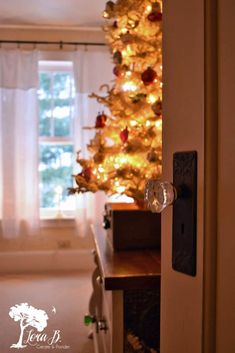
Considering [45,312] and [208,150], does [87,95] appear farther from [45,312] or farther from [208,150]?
[208,150]

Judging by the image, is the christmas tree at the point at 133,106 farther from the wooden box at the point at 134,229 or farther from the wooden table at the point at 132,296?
the wooden table at the point at 132,296

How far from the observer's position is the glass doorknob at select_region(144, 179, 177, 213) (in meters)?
0.56

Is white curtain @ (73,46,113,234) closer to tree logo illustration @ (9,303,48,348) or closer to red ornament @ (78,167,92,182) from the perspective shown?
tree logo illustration @ (9,303,48,348)

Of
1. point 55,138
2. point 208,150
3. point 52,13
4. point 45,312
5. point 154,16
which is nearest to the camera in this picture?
point 208,150

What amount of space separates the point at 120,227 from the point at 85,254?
2279mm

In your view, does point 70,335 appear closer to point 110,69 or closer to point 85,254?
point 85,254

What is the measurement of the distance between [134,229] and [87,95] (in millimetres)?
2322

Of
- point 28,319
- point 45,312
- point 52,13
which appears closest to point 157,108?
point 28,319

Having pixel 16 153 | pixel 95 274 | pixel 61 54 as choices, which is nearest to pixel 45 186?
pixel 16 153

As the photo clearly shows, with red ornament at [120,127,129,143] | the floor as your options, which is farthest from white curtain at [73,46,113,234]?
red ornament at [120,127,129,143]

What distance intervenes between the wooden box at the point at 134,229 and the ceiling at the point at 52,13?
2284 millimetres

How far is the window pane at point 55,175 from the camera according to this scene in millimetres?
3873

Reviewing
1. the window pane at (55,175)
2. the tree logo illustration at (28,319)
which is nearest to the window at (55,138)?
the window pane at (55,175)

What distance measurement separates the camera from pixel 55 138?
12.7ft
